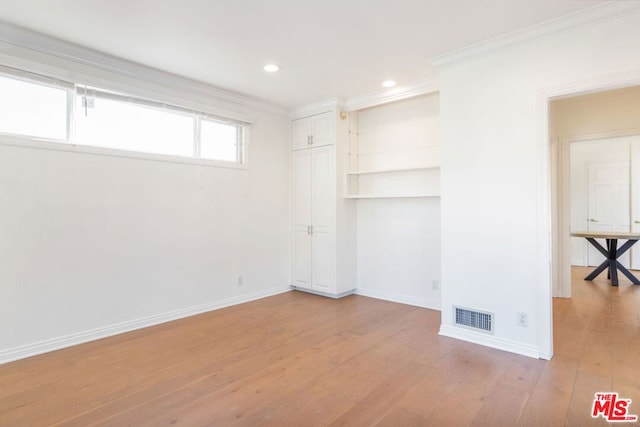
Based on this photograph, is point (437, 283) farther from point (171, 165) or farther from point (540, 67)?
point (171, 165)

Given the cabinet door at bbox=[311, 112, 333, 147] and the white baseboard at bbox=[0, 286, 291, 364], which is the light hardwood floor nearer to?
the white baseboard at bbox=[0, 286, 291, 364]

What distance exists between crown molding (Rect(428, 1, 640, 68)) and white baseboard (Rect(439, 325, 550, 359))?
2.51 metres

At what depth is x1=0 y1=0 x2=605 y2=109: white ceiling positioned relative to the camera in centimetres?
242

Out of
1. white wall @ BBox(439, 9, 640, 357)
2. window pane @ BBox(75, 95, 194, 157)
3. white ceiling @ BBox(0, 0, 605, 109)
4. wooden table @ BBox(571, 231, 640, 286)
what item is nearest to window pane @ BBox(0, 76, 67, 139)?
window pane @ BBox(75, 95, 194, 157)

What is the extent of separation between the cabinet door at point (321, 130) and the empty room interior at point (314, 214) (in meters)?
0.04

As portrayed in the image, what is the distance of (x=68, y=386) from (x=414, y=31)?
3.73m

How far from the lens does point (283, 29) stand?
274 centimetres

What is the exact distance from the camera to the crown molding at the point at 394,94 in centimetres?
383

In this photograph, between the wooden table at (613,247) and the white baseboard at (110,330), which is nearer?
the white baseboard at (110,330)

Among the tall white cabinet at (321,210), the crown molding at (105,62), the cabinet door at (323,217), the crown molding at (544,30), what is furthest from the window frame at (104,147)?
the crown molding at (544,30)

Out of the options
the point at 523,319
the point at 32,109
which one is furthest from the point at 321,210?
the point at 32,109

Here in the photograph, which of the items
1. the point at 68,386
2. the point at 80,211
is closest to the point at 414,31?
the point at 80,211

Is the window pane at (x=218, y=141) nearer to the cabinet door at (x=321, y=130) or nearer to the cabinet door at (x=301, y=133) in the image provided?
the cabinet door at (x=301, y=133)

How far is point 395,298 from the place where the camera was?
4.48m
